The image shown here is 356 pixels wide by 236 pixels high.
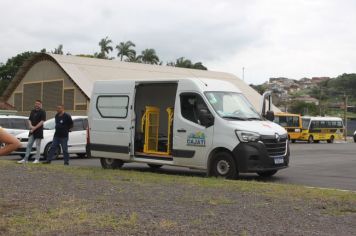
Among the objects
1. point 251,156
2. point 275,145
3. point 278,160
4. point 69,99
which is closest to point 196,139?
point 251,156

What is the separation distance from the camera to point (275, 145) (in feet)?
42.8

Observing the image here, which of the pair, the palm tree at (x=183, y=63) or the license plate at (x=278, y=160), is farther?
the palm tree at (x=183, y=63)

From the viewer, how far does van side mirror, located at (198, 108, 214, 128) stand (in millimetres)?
13180

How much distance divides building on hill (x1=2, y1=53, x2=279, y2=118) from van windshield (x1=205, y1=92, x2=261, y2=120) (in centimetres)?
3515

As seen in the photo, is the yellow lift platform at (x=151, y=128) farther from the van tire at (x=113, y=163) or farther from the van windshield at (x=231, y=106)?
the van windshield at (x=231, y=106)

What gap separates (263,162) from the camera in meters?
12.7

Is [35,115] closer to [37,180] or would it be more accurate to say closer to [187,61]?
[37,180]

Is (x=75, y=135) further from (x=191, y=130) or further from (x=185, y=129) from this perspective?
(x=191, y=130)

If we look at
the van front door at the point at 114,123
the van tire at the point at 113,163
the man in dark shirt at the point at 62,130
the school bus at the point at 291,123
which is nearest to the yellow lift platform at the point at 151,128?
the van front door at the point at 114,123

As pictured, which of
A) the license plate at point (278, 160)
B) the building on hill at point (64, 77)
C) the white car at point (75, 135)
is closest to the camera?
the license plate at point (278, 160)

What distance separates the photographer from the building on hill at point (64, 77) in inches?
2048

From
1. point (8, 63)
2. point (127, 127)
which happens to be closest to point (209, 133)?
point (127, 127)

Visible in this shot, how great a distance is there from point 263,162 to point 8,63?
68654mm

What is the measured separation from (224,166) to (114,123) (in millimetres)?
3661
